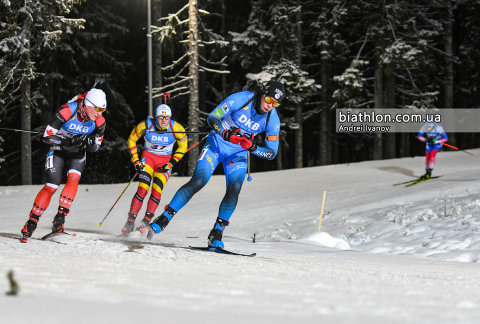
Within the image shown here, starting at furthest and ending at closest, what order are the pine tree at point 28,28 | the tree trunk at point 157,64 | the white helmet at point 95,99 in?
the tree trunk at point 157,64
the pine tree at point 28,28
the white helmet at point 95,99

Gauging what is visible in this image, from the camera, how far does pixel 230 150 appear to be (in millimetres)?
6656

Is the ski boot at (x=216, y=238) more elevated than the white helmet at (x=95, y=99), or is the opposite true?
the white helmet at (x=95, y=99)

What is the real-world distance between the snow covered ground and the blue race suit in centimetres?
69

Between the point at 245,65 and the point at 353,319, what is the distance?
26.3 metres

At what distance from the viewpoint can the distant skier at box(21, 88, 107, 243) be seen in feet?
22.0

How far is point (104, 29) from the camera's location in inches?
1098

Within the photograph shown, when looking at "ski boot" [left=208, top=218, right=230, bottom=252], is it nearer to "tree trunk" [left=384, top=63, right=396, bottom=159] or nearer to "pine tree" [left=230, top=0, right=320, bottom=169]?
"pine tree" [left=230, top=0, right=320, bottom=169]

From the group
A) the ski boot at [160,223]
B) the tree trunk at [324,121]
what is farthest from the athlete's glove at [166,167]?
the tree trunk at [324,121]

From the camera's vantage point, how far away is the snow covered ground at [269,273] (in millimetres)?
2229

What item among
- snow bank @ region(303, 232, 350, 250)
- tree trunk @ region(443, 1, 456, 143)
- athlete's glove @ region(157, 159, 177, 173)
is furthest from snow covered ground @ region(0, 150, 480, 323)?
tree trunk @ region(443, 1, 456, 143)

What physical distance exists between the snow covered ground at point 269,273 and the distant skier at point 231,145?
524 millimetres

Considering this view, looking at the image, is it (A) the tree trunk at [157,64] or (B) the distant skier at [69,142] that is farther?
(A) the tree trunk at [157,64]

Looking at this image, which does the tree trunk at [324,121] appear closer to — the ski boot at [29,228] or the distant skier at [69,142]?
the distant skier at [69,142]

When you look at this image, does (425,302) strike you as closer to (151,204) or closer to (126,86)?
(151,204)
